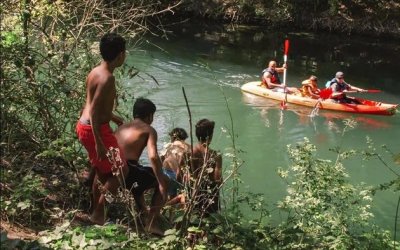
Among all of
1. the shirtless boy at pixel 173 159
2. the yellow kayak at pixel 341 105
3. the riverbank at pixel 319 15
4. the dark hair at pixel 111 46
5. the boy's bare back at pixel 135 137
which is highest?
the riverbank at pixel 319 15

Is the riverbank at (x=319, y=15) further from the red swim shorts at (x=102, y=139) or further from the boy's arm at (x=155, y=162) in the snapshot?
the red swim shorts at (x=102, y=139)

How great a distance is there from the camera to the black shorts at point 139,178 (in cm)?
369

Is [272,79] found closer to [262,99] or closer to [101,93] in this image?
[262,99]

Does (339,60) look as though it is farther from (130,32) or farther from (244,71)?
(130,32)

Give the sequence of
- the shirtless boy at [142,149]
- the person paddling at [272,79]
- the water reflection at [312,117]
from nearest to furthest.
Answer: the shirtless boy at [142,149], the water reflection at [312,117], the person paddling at [272,79]

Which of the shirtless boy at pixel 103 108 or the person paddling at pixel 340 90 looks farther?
the person paddling at pixel 340 90

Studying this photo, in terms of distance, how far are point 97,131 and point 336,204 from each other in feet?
6.80

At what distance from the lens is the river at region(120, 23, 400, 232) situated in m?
8.14

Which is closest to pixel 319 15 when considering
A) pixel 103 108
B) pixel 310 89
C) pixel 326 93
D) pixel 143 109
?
pixel 310 89

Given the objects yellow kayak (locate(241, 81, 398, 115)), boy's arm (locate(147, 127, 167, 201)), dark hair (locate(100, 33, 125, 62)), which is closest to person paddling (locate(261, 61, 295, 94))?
yellow kayak (locate(241, 81, 398, 115))

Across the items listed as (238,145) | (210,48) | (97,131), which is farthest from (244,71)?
(97,131)

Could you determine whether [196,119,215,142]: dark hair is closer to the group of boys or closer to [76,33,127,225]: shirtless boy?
the group of boys

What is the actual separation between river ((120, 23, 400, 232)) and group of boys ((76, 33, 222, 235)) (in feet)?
3.92

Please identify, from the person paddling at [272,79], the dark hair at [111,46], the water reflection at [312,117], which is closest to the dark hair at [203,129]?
the dark hair at [111,46]
